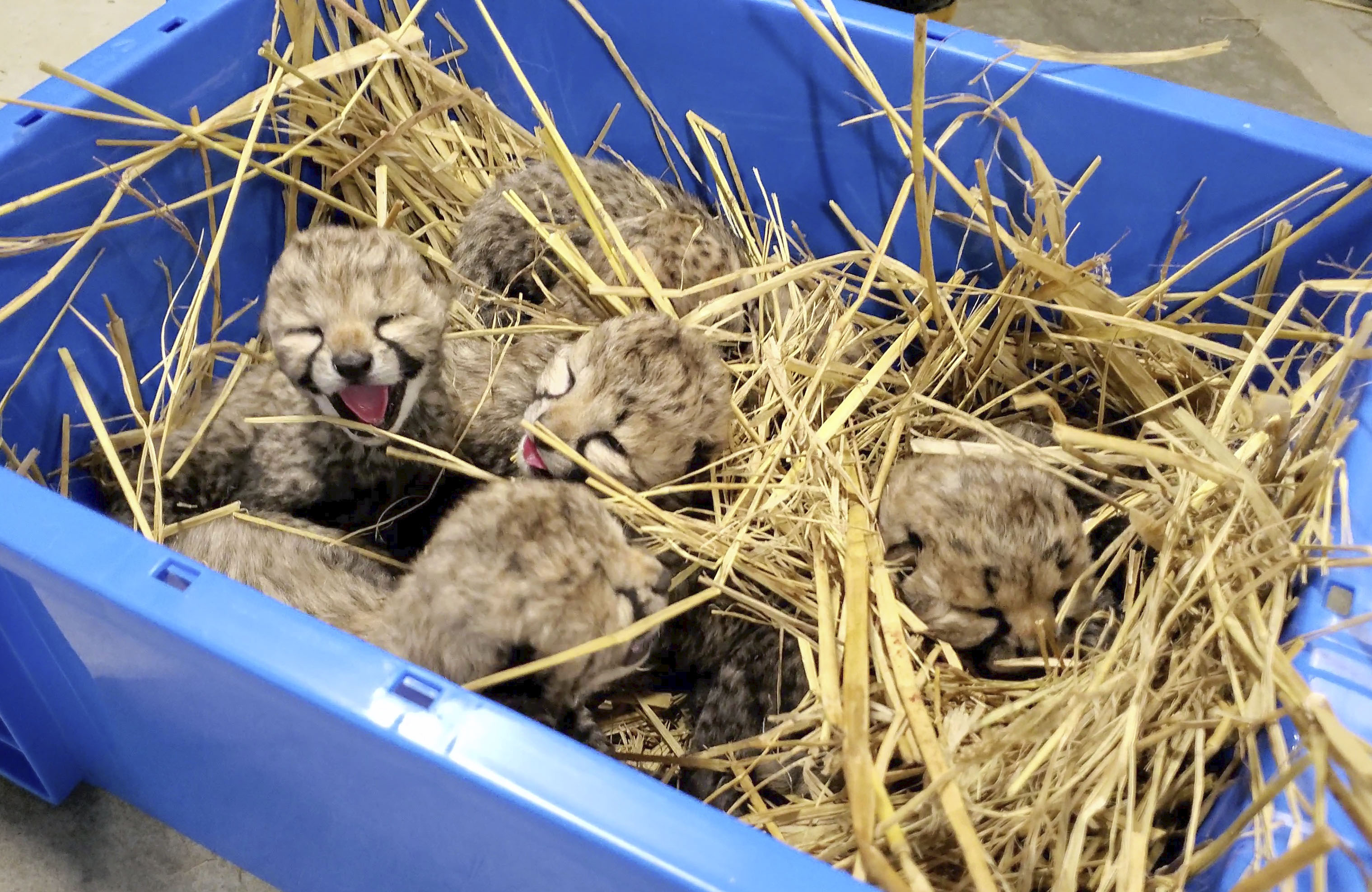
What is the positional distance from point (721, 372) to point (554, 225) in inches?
25.2

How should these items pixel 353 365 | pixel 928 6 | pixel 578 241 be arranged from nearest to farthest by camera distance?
pixel 353 365 → pixel 578 241 → pixel 928 6

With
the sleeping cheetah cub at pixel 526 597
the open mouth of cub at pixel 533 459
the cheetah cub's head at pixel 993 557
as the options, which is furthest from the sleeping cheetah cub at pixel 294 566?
the cheetah cub's head at pixel 993 557

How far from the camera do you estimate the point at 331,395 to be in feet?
5.68

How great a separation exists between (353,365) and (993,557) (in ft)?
3.52

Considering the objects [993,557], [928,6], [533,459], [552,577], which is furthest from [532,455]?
[928,6]

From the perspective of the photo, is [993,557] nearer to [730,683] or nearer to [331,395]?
[730,683]

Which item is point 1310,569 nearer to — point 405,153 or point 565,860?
point 565,860

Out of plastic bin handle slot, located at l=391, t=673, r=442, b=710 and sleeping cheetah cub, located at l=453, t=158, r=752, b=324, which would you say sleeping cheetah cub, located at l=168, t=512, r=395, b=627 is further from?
sleeping cheetah cub, located at l=453, t=158, r=752, b=324

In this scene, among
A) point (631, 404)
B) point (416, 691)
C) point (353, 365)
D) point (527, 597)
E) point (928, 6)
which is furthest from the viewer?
point (928, 6)

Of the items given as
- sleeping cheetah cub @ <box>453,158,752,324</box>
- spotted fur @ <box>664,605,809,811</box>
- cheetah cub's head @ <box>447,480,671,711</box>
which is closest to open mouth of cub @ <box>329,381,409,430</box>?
cheetah cub's head @ <box>447,480,671,711</box>

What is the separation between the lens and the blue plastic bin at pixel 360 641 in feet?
3.61

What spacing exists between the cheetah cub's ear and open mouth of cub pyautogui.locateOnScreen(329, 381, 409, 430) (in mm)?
380

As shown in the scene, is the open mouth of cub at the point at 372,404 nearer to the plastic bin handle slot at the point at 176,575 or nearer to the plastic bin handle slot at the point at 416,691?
the plastic bin handle slot at the point at 176,575

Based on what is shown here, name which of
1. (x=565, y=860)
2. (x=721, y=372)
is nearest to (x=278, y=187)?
(x=721, y=372)
